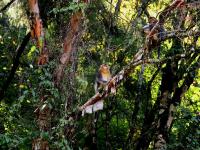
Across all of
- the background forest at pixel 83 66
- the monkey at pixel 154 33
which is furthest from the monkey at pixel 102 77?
the monkey at pixel 154 33

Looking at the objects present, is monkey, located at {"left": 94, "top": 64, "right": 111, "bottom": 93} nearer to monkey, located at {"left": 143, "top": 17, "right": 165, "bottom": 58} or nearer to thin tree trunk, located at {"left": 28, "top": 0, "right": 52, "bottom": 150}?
monkey, located at {"left": 143, "top": 17, "right": 165, "bottom": 58}

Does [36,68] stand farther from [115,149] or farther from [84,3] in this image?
[115,149]

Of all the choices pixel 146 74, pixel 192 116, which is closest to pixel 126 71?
pixel 192 116

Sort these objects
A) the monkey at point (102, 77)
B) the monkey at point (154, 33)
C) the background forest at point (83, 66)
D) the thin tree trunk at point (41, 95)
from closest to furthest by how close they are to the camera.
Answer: the monkey at point (154, 33) < the monkey at point (102, 77) < the background forest at point (83, 66) < the thin tree trunk at point (41, 95)

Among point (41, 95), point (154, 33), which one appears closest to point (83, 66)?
point (41, 95)

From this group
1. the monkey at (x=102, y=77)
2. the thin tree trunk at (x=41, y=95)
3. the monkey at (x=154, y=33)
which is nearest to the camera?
the monkey at (x=154, y=33)

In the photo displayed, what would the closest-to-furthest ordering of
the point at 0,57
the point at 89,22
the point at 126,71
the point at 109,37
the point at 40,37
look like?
the point at 126,71
the point at 40,37
the point at 89,22
the point at 109,37
the point at 0,57

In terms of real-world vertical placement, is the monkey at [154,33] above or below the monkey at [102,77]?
above

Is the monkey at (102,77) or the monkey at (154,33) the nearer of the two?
the monkey at (154,33)

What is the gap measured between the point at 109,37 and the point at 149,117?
6.49 feet

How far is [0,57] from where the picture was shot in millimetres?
11156

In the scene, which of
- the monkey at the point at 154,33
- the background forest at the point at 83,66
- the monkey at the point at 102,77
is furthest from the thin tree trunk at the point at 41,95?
the monkey at the point at 154,33

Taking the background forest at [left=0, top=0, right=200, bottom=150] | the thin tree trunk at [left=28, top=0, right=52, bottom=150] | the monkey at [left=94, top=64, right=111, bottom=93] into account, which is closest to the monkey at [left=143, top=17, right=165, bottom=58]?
the background forest at [left=0, top=0, right=200, bottom=150]

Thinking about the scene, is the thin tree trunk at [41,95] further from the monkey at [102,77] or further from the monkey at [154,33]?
the monkey at [154,33]
